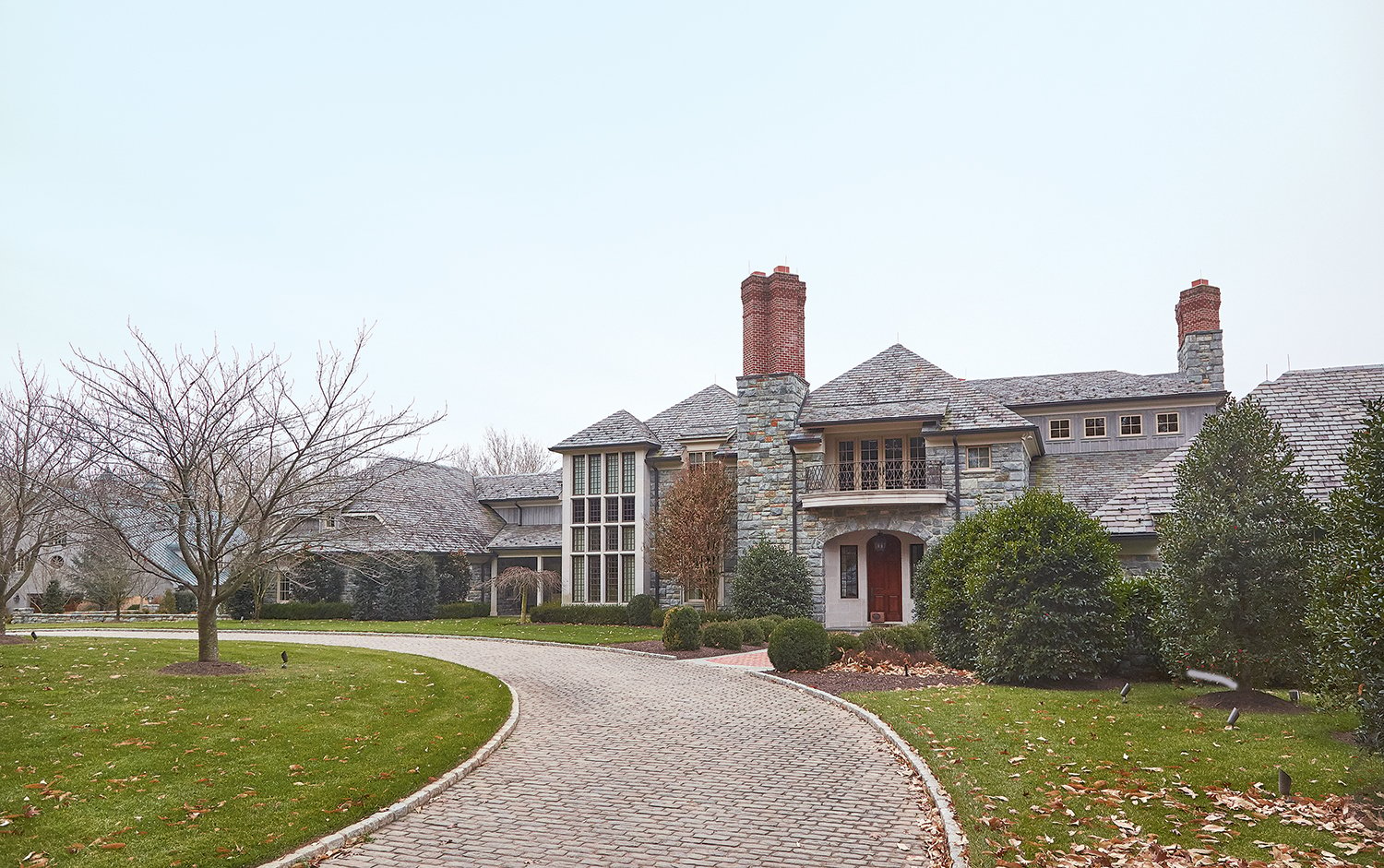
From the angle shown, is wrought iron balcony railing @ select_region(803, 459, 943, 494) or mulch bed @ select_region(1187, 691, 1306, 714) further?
wrought iron balcony railing @ select_region(803, 459, 943, 494)

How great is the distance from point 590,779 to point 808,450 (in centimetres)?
1877

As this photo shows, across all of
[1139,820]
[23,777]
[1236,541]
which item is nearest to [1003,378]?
[1236,541]

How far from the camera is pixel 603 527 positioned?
109 feet

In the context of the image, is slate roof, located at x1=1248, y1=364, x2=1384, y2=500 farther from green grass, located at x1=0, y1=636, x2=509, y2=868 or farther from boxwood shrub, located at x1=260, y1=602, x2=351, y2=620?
boxwood shrub, located at x1=260, y1=602, x2=351, y2=620

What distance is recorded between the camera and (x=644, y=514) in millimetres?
32406

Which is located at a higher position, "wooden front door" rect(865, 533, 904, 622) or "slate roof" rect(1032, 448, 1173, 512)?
"slate roof" rect(1032, 448, 1173, 512)

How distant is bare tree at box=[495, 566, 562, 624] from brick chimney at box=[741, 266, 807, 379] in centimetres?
1104

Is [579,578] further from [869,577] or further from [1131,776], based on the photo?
[1131,776]

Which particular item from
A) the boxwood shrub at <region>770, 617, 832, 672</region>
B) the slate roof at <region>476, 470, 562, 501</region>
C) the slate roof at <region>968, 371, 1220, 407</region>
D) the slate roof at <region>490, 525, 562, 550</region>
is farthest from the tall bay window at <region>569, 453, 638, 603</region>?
the boxwood shrub at <region>770, 617, 832, 672</region>

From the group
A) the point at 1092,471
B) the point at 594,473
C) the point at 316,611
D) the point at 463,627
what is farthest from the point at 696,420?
the point at 316,611

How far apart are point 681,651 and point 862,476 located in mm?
9097

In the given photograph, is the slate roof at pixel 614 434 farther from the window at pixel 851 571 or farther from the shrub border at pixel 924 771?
the shrub border at pixel 924 771

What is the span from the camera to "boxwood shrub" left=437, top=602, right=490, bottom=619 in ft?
116

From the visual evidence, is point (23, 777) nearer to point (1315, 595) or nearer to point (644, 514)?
point (1315, 595)
